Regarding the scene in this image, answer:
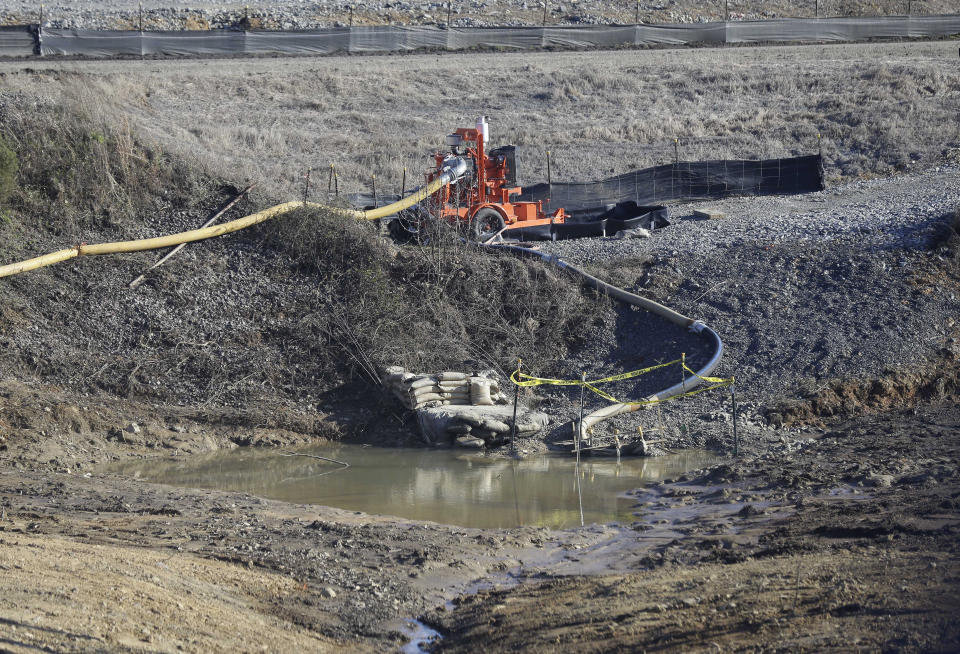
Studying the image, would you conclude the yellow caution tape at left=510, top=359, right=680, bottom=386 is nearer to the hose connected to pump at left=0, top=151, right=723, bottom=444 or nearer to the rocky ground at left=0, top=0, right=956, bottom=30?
the hose connected to pump at left=0, top=151, right=723, bottom=444

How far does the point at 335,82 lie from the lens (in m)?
37.6

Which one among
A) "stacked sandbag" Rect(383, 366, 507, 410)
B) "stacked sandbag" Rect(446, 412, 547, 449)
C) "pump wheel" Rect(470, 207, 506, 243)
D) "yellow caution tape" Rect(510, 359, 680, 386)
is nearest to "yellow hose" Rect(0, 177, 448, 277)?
"pump wheel" Rect(470, 207, 506, 243)

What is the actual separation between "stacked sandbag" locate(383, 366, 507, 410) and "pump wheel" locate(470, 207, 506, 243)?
4824 mm

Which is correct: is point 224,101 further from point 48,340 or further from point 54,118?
point 48,340

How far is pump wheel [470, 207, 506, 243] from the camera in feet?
72.0

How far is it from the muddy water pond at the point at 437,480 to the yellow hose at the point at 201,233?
529 centimetres

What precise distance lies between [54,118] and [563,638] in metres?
18.2

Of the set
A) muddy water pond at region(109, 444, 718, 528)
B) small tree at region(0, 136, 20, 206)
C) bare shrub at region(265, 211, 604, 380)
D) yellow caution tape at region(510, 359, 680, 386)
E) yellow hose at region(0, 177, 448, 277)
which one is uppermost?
small tree at region(0, 136, 20, 206)

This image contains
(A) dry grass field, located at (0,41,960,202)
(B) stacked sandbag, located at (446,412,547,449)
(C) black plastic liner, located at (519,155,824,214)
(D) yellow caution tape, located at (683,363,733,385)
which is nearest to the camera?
(B) stacked sandbag, located at (446,412,547,449)

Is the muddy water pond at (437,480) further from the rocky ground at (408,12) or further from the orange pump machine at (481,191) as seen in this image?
the rocky ground at (408,12)

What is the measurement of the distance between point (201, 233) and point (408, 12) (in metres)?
30.6

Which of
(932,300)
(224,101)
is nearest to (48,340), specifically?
(932,300)

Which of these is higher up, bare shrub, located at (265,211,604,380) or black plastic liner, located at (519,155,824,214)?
black plastic liner, located at (519,155,824,214)

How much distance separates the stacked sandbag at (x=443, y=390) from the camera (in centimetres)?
1748
